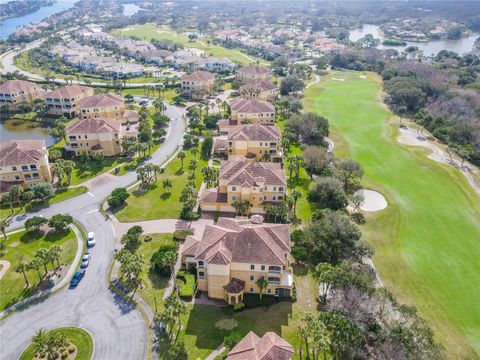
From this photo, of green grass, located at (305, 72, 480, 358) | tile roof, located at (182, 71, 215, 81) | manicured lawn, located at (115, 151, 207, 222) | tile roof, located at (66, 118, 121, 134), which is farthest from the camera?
tile roof, located at (182, 71, 215, 81)

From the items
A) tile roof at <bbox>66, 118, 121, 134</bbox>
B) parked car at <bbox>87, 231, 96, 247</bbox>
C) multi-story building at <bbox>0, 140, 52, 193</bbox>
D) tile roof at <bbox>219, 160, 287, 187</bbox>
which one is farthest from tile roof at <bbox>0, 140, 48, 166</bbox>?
tile roof at <bbox>219, 160, 287, 187</bbox>

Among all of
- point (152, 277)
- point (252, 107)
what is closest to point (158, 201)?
point (152, 277)

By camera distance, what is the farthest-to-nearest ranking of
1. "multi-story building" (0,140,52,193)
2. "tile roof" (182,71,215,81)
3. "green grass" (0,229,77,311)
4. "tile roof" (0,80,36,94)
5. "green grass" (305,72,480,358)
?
1. "tile roof" (182,71,215,81)
2. "tile roof" (0,80,36,94)
3. "multi-story building" (0,140,52,193)
4. "green grass" (305,72,480,358)
5. "green grass" (0,229,77,311)

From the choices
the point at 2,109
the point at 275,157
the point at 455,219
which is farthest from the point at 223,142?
the point at 2,109

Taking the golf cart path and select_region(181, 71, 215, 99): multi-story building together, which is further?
select_region(181, 71, 215, 99): multi-story building

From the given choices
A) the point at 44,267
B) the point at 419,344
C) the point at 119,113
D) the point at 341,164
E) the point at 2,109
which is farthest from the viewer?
the point at 2,109

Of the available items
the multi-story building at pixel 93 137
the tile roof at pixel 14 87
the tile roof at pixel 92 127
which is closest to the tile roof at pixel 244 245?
the multi-story building at pixel 93 137

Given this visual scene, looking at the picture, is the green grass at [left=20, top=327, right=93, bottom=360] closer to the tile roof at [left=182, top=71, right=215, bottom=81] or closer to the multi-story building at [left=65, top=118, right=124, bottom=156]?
the multi-story building at [left=65, top=118, right=124, bottom=156]

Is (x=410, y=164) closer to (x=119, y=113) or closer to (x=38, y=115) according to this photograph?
(x=119, y=113)
